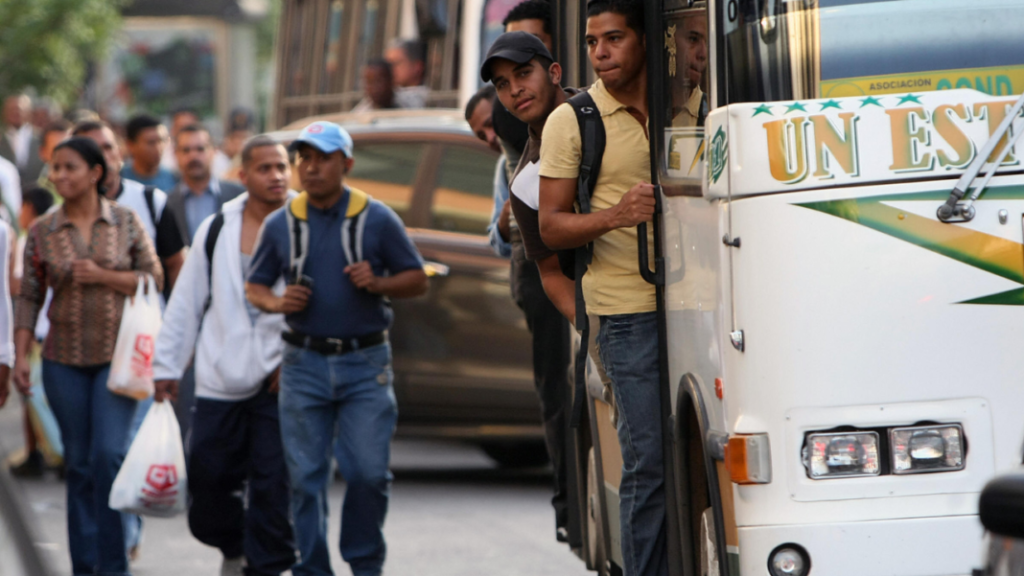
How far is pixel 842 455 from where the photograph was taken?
4.04 metres

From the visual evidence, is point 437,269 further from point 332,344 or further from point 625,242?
point 625,242

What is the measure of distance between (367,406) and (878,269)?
3.15 metres

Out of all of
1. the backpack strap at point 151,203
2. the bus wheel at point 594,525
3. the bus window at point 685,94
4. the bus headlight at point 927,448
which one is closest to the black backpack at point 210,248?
the backpack strap at point 151,203

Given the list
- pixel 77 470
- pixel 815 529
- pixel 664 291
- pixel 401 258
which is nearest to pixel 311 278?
pixel 401 258

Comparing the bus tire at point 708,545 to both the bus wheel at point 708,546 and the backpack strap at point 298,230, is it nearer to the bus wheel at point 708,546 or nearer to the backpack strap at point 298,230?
the bus wheel at point 708,546

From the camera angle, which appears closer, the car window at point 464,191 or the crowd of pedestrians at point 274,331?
the crowd of pedestrians at point 274,331

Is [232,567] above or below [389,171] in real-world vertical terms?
below

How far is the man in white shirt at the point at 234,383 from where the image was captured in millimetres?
7086

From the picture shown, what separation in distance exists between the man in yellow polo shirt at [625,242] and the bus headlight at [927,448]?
1.10 meters

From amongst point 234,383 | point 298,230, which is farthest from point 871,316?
point 234,383

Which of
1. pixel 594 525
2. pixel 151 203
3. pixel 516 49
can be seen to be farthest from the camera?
pixel 151 203

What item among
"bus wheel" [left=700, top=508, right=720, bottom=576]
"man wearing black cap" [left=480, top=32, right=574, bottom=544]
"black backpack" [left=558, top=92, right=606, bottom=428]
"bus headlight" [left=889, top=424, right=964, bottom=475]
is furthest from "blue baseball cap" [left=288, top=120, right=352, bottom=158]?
"bus headlight" [left=889, top=424, right=964, bottom=475]

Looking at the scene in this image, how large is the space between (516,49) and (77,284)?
2856 mm

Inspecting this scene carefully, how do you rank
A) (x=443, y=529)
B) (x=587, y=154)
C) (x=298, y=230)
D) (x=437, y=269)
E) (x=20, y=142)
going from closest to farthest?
(x=587, y=154) → (x=298, y=230) → (x=443, y=529) → (x=437, y=269) → (x=20, y=142)
